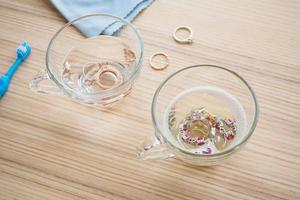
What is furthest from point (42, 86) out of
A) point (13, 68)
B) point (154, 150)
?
point (154, 150)

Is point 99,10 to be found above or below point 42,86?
above

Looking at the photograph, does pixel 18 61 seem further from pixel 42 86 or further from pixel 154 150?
pixel 154 150

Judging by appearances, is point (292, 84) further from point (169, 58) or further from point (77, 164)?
point (77, 164)

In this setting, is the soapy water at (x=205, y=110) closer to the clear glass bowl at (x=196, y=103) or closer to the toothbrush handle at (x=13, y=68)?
the clear glass bowl at (x=196, y=103)

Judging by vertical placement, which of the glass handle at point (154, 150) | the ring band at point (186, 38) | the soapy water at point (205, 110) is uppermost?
the ring band at point (186, 38)

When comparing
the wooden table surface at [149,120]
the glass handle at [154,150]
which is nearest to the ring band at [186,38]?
the wooden table surface at [149,120]

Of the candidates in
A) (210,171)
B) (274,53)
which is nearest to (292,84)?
(274,53)

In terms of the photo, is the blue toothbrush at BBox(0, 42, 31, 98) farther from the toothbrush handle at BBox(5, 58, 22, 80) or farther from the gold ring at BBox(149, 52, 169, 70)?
the gold ring at BBox(149, 52, 169, 70)
